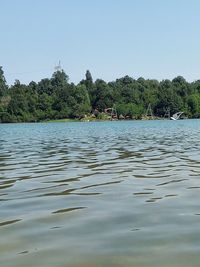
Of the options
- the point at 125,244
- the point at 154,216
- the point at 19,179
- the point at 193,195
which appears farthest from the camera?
the point at 19,179

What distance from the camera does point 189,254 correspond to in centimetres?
566

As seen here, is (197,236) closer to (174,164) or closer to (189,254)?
(189,254)

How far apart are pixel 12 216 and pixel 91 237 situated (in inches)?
81.6

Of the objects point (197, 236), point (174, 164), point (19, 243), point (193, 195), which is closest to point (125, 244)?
point (197, 236)

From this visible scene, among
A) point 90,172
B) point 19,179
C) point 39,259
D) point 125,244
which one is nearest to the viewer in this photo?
point 39,259

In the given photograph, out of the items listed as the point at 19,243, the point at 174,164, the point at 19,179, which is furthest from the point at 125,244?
the point at 174,164

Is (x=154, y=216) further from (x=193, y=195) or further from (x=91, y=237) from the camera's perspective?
(x=193, y=195)

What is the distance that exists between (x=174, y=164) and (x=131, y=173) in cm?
295

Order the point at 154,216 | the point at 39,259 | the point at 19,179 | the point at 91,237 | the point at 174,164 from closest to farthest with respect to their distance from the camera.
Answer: the point at 39,259 < the point at 91,237 < the point at 154,216 < the point at 19,179 < the point at 174,164

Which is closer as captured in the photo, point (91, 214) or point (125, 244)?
point (125, 244)

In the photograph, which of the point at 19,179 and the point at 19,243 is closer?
Result: the point at 19,243

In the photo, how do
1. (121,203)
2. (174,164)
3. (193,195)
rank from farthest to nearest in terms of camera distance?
(174,164), (193,195), (121,203)

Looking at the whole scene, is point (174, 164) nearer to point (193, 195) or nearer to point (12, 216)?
point (193, 195)

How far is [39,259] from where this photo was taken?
5621 mm
